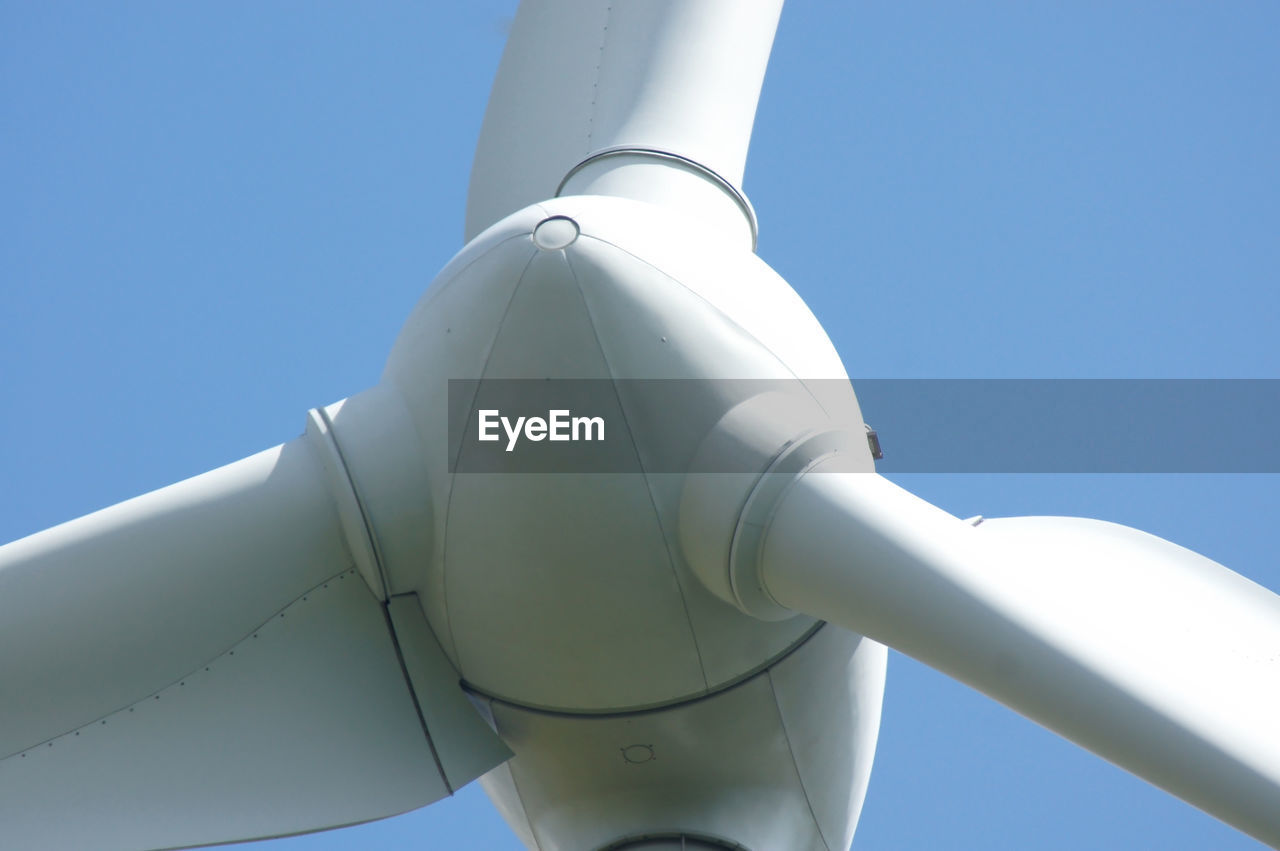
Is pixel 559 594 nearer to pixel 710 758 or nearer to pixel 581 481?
pixel 581 481

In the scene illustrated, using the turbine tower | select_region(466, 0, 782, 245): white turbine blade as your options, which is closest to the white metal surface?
the turbine tower

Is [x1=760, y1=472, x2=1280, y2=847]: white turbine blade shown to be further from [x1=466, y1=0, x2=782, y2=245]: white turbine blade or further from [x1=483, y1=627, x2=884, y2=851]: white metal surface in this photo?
[x1=466, y1=0, x2=782, y2=245]: white turbine blade

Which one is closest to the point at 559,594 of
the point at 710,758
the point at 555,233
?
the point at 710,758

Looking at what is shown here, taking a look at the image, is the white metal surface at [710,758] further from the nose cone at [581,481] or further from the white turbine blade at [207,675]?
the white turbine blade at [207,675]

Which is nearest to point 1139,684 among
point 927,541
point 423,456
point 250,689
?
point 927,541

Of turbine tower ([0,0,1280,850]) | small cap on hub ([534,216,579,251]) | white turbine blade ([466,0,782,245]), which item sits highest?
white turbine blade ([466,0,782,245])

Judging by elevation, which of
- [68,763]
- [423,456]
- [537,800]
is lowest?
[537,800]

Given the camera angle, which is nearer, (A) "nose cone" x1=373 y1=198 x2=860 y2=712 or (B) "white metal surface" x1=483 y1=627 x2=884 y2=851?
(A) "nose cone" x1=373 y1=198 x2=860 y2=712

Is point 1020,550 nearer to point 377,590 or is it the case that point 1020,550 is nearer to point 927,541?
point 927,541
